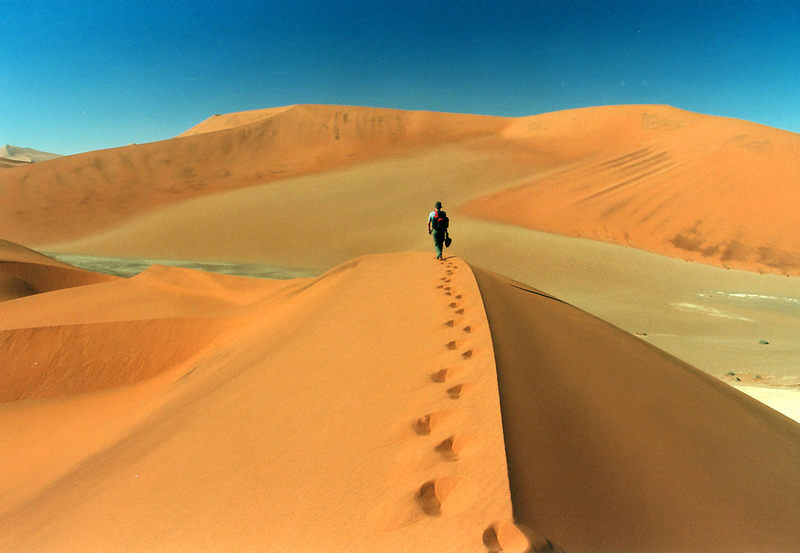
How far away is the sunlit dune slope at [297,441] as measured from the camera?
1.76 m

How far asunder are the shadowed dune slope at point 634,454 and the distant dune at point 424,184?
1472cm

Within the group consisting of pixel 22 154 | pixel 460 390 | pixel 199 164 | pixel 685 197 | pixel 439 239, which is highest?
pixel 22 154

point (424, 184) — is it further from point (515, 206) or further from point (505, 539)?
point (505, 539)

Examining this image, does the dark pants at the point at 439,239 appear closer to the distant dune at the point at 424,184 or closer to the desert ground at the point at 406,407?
the desert ground at the point at 406,407

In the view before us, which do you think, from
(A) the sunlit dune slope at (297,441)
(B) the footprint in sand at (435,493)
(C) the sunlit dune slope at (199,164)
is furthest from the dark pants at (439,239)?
(C) the sunlit dune slope at (199,164)

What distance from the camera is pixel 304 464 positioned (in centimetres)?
217

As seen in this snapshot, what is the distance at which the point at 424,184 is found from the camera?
2703 centimetres

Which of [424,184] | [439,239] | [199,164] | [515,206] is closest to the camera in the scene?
[439,239]

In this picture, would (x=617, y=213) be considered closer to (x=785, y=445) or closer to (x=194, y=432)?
(x=785, y=445)

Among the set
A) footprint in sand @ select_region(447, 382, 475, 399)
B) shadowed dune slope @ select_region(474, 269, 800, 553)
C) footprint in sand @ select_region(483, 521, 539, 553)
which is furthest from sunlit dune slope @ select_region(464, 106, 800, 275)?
footprint in sand @ select_region(483, 521, 539, 553)

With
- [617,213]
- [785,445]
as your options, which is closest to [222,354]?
[785,445]

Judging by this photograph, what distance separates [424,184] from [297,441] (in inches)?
1001

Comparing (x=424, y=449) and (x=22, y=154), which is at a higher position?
(x=22, y=154)

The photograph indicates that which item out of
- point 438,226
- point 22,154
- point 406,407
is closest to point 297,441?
point 406,407
